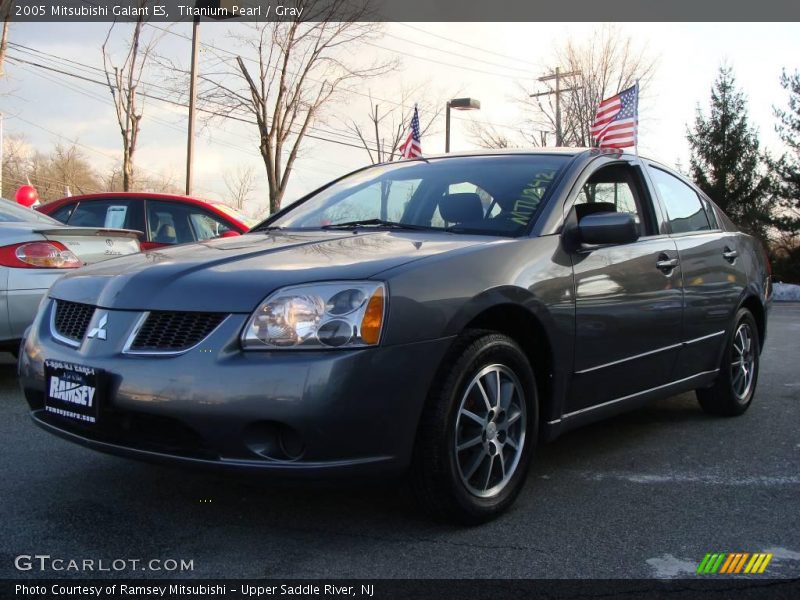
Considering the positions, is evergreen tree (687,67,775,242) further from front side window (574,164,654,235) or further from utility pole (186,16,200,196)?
front side window (574,164,654,235)

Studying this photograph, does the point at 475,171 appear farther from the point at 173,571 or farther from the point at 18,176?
the point at 18,176

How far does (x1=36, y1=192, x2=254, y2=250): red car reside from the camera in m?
8.58

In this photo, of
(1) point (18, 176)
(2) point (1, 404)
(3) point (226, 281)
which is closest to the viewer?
(3) point (226, 281)

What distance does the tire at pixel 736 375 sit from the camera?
4957 millimetres

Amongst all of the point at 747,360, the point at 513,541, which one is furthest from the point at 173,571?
the point at 747,360

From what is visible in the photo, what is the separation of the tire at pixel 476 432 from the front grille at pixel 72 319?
1.30m

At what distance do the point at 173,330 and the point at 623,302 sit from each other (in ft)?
6.72

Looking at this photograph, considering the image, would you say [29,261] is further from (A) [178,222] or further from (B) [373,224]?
(A) [178,222]

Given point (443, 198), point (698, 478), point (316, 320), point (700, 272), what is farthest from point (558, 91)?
point (316, 320)

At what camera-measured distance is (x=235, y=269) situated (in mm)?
2922

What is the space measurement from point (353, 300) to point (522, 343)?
98cm

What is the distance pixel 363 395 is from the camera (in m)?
2.63

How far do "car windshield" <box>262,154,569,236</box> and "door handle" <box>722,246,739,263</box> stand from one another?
57.7 inches
